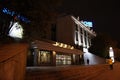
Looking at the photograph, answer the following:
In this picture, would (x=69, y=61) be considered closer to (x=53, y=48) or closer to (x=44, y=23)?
(x=53, y=48)

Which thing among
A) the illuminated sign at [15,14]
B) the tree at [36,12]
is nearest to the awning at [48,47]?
the tree at [36,12]

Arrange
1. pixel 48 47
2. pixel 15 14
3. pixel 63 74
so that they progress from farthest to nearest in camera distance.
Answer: pixel 48 47 → pixel 15 14 → pixel 63 74

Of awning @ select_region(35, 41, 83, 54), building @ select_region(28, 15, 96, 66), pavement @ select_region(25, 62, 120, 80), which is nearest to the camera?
pavement @ select_region(25, 62, 120, 80)

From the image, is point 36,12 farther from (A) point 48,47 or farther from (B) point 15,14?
(A) point 48,47

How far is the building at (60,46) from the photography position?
1895 centimetres

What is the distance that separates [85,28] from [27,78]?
38169 mm

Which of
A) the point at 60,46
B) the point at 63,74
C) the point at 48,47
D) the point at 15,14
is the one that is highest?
the point at 15,14

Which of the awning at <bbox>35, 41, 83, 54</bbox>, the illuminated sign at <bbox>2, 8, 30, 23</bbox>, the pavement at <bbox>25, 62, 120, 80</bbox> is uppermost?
the illuminated sign at <bbox>2, 8, 30, 23</bbox>

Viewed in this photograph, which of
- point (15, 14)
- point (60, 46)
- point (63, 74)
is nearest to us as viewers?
point (63, 74)

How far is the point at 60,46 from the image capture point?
77.5ft

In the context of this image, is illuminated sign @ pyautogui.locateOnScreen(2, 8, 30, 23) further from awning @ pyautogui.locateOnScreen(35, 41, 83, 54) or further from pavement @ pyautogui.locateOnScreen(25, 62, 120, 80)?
awning @ pyautogui.locateOnScreen(35, 41, 83, 54)

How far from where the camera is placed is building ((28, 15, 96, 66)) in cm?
1895

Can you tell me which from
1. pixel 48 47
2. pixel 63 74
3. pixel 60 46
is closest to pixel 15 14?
pixel 63 74

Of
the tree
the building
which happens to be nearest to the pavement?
the tree
